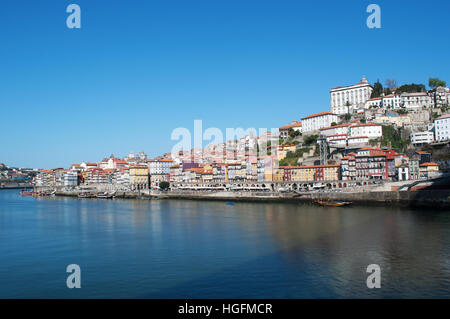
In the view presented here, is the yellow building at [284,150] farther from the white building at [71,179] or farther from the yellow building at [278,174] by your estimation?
the white building at [71,179]

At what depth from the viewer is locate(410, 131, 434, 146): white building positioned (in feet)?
142

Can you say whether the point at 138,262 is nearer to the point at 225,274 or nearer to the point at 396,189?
the point at 225,274

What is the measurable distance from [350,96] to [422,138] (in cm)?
1982

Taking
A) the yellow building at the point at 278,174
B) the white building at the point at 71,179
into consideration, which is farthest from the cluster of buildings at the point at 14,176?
the yellow building at the point at 278,174

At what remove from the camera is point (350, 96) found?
2424 inches

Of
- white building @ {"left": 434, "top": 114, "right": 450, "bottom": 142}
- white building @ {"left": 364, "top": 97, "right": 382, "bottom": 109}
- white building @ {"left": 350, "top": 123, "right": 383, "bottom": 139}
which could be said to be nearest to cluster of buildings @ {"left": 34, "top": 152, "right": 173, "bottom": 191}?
white building @ {"left": 350, "top": 123, "right": 383, "bottom": 139}

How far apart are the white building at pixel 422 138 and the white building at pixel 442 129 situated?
513mm

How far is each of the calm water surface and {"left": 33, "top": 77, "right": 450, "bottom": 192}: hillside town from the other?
1682 centimetres

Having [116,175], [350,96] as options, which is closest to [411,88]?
[350,96]

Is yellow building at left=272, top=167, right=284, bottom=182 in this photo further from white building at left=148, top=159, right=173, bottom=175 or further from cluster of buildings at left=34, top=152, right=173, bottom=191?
white building at left=148, top=159, right=173, bottom=175

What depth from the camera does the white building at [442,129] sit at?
1654 inches
